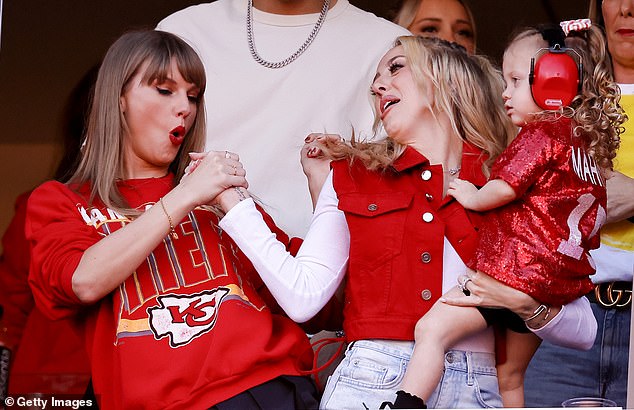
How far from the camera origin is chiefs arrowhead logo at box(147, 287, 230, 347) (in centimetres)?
322

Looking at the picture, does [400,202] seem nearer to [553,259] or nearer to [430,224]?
[430,224]

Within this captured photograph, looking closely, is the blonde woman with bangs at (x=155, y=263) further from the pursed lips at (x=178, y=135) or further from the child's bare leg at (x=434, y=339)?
the child's bare leg at (x=434, y=339)

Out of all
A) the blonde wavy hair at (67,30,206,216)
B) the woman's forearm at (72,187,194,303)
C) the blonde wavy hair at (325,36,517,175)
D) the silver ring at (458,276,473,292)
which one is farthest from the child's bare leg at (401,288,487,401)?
the blonde wavy hair at (67,30,206,216)

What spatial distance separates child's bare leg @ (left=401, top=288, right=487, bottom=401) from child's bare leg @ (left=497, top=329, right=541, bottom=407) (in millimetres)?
160

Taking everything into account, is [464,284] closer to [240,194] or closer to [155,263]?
[240,194]

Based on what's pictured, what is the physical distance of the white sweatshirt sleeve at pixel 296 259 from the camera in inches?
126

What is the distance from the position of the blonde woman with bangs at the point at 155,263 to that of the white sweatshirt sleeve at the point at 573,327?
74cm

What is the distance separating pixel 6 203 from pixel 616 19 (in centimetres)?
218

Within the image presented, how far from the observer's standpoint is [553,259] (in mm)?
3176

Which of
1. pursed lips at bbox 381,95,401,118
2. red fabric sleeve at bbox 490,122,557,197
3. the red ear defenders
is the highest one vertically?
the red ear defenders

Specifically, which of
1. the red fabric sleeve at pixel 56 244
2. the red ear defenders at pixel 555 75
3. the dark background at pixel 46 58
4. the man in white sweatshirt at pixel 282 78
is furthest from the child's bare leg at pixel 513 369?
the red fabric sleeve at pixel 56 244

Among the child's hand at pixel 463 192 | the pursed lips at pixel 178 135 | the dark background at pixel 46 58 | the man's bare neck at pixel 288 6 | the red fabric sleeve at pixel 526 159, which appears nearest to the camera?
the red fabric sleeve at pixel 526 159

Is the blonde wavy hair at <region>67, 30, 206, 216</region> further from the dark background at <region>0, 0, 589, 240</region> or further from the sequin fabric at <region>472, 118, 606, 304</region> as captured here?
the sequin fabric at <region>472, 118, 606, 304</region>

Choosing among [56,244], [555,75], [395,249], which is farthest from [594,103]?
[56,244]
